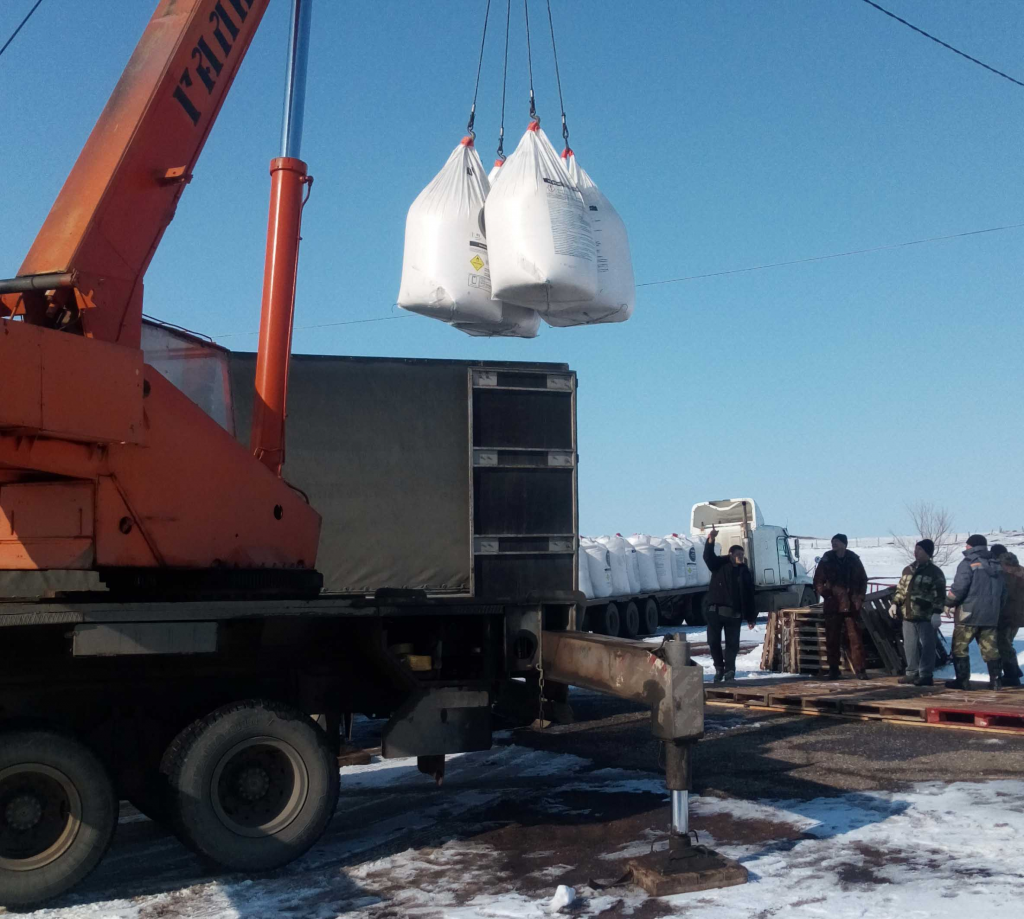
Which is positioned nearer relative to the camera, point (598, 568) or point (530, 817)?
point (530, 817)

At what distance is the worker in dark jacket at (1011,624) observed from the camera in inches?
422

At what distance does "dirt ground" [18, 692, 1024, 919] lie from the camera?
4605 millimetres

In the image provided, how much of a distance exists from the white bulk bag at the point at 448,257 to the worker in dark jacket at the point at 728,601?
249 inches

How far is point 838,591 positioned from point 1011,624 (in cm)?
182

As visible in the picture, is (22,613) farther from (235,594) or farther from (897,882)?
(897,882)

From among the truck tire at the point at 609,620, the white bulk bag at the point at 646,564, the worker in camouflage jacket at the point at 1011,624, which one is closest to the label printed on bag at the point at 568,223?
the worker in camouflage jacket at the point at 1011,624

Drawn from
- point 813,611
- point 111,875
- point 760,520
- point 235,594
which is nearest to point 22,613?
point 235,594

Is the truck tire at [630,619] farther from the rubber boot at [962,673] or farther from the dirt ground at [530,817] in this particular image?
the dirt ground at [530,817]

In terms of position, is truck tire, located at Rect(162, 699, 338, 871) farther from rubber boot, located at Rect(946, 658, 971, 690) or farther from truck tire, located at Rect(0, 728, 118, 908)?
rubber boot, located at Rect(946, 658, 971, 690)

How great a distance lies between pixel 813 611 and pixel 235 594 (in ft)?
31.2

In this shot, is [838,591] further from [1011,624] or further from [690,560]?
[690,560]

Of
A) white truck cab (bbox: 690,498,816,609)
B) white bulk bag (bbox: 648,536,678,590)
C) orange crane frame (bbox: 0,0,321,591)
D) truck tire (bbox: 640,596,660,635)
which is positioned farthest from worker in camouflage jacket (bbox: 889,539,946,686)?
white truck cab (bbox: 690,498,816,609)

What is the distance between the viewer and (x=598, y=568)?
20.1m

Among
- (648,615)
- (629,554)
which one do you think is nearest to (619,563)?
(629,554)
